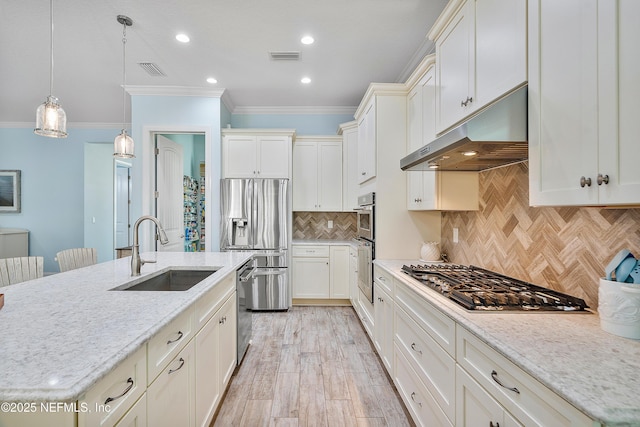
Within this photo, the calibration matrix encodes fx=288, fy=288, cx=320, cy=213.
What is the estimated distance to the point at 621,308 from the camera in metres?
0.96

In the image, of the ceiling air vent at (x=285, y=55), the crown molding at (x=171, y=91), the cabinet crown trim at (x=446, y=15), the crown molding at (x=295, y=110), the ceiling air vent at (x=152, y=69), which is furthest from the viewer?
the crown molding at (x=295, y=110)

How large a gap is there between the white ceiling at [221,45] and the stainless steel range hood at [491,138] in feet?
4.68

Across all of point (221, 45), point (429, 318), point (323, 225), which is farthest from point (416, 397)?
point (221, 45)

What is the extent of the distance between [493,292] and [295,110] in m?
3.91

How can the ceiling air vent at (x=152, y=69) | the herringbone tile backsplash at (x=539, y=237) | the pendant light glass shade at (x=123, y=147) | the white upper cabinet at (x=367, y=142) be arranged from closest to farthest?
the herringbone tile backsplash at (x=539, y=237)
the pendant light glass shade at (x=123, y=147)
the white upper cabinet at (x=367, y=142)
the ceiling air vent at (x=152, y=69)

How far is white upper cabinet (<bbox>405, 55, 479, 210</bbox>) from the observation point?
2.15 meters

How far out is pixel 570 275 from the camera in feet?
4.44

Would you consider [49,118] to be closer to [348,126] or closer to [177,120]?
[177,120]

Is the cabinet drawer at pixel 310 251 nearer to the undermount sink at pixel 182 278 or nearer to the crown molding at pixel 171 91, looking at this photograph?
the undermount sink at pixel 182 278

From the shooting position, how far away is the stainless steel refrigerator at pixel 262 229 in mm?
3824

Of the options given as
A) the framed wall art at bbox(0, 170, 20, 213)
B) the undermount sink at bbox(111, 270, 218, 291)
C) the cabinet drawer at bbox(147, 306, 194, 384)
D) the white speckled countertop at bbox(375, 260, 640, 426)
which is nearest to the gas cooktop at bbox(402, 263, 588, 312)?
the white speckled countertop at bbox(375, 260, 640, 426)

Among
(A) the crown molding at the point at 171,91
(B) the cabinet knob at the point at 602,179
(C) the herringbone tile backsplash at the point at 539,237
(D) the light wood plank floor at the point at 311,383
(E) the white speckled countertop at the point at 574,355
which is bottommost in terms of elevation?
(D) the light wood plank floor at the point at 311,383

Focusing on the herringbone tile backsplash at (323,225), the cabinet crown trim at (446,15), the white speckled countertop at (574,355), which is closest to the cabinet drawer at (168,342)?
the white speckled countertop at (574,355)

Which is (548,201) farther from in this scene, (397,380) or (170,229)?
(170,229)
